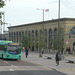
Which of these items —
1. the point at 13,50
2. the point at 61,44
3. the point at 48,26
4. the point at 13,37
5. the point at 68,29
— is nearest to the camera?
the point at 13,50

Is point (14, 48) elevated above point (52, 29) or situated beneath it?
situated beneath

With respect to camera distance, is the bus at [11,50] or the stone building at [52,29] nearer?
the bus at [11,50]

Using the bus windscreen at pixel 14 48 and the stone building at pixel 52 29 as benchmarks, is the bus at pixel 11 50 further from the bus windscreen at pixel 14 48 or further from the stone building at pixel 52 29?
the stone building at pixel 52 29

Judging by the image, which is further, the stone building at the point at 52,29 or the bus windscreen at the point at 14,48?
the stone building at the point at 52,29

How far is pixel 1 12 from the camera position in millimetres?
18703

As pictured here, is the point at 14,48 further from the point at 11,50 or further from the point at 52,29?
the point at 52,29

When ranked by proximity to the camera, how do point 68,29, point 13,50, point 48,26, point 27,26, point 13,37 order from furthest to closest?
point 13,37 < point 27,26 < point 48,26 < point 68,29 < point 13,50

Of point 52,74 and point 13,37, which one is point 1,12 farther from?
point 13,37

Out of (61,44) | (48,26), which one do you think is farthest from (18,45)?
(48,26)

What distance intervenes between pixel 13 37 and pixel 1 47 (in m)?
64.9

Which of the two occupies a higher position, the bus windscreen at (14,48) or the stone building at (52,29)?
the stone building at (52,29)

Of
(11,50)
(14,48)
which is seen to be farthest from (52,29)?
(11,50)

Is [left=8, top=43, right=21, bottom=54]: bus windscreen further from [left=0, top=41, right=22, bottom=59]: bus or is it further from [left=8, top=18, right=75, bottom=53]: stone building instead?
[left=8, top=18, right=75, bottom=53]: stone building

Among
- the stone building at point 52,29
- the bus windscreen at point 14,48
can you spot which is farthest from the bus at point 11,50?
the stone building at point 52,29
